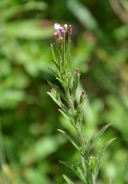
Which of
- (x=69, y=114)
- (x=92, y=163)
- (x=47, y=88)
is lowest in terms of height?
(x=92, y=163)

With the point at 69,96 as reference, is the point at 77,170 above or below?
below

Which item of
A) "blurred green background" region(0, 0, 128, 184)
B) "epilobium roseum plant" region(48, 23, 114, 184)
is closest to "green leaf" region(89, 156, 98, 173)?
"epilobium roseum plant" region(48, 23, 114, 184)

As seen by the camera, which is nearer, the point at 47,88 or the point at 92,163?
the point at 92,163

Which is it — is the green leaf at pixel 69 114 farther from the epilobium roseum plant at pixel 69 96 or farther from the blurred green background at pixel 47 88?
the blurred green background at pixel 47 88

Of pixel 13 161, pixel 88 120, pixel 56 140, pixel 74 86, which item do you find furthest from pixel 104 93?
pixel 74 86

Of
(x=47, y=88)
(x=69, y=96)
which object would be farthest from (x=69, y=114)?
(x=47, y=88)

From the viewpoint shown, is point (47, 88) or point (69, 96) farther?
point (47, 88)

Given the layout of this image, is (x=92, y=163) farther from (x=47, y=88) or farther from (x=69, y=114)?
(x=47, y=88)

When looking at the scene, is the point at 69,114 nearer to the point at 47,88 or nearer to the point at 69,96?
the point at 69,96

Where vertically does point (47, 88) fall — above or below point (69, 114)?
above
